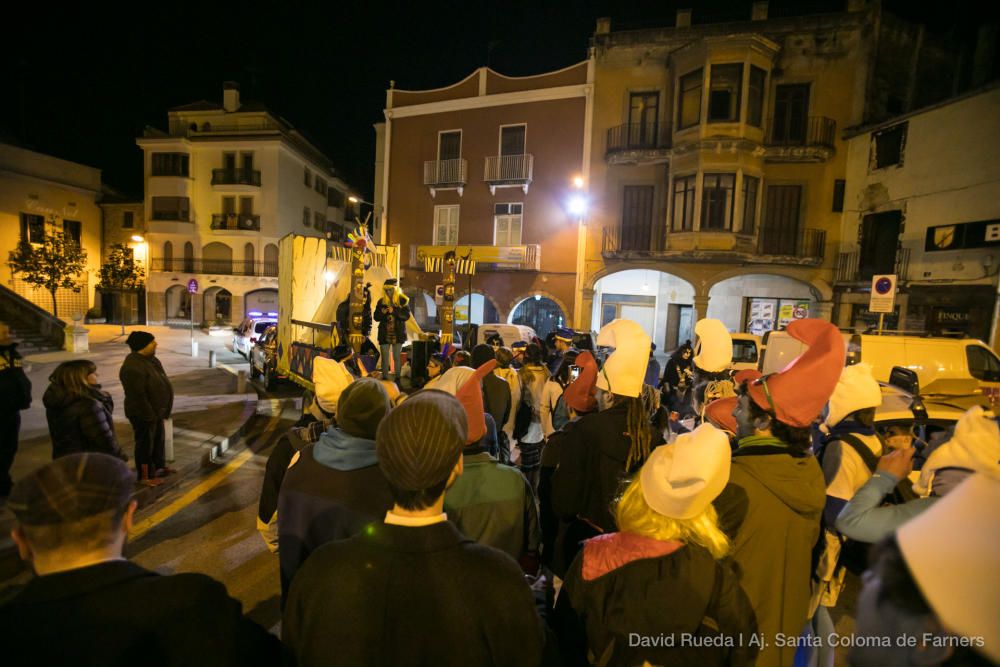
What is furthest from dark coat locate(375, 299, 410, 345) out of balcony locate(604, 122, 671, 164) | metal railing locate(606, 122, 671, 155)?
metal railing locate(606, 122, 671, 155)

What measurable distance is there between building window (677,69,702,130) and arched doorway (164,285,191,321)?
33112 millimetres

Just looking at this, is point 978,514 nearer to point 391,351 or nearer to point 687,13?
point 391,351

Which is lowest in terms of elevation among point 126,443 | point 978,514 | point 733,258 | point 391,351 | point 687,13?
point 126,443

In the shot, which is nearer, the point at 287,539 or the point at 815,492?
the point at 815,492

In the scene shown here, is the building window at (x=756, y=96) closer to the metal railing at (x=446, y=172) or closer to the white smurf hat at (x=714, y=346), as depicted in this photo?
the metal railing at (x=446, y=172)

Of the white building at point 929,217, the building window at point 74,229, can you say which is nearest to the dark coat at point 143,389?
the white building at point 929,217

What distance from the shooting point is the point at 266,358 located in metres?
12.8

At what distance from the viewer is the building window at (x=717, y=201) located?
16844 mm

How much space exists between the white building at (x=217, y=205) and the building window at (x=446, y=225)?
15279 millimetres

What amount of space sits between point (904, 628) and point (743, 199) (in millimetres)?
18808

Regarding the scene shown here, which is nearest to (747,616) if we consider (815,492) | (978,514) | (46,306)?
(815,492)

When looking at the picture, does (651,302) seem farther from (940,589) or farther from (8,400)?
A: (940,589)

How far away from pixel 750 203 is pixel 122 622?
19.9 m

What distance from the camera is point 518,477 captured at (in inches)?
94.8
